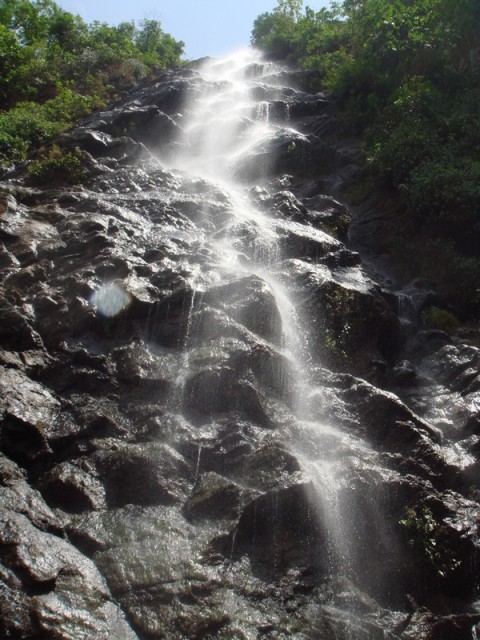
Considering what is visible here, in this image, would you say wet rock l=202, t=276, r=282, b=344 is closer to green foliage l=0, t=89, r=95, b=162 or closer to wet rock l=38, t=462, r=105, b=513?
wet rock l=38, t=462, r=105, b=513

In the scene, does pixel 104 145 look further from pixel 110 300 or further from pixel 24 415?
pixel 24 415

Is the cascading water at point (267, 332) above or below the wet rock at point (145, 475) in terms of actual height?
above

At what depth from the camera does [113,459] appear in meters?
6.96

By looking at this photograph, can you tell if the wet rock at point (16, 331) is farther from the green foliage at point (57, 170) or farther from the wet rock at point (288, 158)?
the wet rock at point (288, 158)

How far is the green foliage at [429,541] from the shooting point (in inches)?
259

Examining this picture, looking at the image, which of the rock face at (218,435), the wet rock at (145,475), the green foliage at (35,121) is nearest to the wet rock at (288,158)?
the rock face at (218,435)

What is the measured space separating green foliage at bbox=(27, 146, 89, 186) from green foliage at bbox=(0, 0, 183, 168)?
8.12ft

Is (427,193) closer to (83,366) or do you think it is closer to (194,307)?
(194,307)

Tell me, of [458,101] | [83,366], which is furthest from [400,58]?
[83,366]

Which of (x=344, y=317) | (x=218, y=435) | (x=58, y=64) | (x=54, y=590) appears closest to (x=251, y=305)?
(x=344, y=317)

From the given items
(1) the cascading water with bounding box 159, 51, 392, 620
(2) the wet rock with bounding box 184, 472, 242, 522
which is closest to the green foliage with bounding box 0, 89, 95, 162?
(1) the cascading water with bounding box 159, 51, 392, 620

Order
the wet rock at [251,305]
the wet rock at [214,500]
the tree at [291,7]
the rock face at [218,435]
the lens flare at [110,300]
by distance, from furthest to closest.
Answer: the tree at [291,7]
the wet rock at [251,305]
the lens flare at [110,300]
the wet rock at [214,500]
the rock face at [218,435]

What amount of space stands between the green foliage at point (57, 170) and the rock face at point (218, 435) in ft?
1.60

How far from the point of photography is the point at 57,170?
45.7 feet
